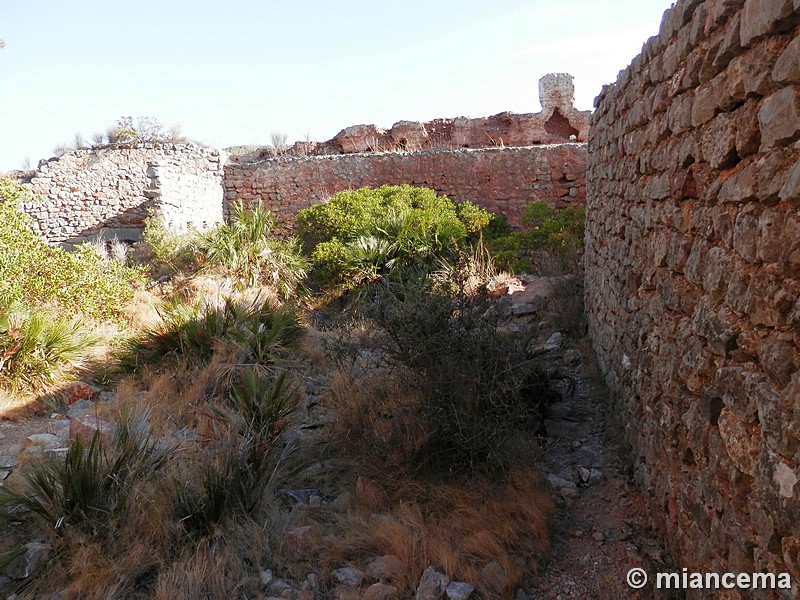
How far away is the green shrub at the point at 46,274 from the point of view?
718cm

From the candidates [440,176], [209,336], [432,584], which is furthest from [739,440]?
[440,176]

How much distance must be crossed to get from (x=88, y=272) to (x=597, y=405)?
6.64 meters

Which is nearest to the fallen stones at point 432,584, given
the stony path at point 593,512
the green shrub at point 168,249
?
the stony path at point 593,512

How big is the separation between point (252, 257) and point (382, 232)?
2.26 meters

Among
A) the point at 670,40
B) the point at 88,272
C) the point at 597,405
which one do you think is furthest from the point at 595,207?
the point at 88,272

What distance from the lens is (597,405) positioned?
508 cm

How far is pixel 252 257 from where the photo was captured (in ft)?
33.7

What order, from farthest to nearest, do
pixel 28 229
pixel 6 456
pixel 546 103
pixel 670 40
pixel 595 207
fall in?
pixel 546 103 < pixel 28 229 < pixel 595 207 < pixel 6 456 < pixel 670 40

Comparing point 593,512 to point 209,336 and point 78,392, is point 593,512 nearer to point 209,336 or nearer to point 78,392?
point 209,336

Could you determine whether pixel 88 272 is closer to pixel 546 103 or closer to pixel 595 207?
pixel 595 207

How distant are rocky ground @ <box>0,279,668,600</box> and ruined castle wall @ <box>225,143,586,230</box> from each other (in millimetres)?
7903

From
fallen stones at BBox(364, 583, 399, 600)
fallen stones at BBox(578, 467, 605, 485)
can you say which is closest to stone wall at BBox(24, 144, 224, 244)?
fallen stones at BBox(578, 467, 605, 485)

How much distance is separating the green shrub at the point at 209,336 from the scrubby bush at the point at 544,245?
4.01 metres

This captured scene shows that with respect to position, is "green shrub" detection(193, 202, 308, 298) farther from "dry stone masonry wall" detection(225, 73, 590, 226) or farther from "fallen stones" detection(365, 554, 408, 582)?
"fallen stones" detection(365, 554, 408, 582)
